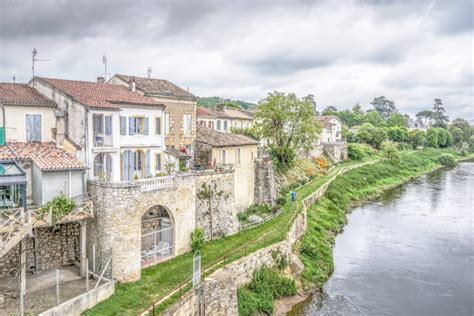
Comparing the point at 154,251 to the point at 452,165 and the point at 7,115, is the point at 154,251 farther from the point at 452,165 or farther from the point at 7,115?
the point at 452,165

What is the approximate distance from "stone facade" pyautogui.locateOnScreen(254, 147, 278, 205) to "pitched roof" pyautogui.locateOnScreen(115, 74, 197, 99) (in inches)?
406

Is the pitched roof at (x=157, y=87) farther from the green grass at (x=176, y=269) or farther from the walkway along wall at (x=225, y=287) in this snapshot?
the walkway along wall at (x=225, y=287)

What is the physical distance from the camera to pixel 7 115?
23.9 meters

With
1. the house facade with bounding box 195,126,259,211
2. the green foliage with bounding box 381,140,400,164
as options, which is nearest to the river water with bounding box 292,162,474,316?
the house facade with bounding box 195,126,259,211

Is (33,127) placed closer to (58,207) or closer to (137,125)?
(137,125)

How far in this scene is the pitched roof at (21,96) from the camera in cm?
2408

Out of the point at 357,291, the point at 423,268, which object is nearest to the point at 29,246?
the point at 357,291

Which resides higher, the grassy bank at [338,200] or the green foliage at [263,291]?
the grassy bank at [338,200]

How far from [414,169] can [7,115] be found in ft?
276

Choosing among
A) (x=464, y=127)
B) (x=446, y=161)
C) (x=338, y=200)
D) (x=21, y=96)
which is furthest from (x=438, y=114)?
(x=21, y=96)

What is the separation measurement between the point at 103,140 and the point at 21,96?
5419 mm

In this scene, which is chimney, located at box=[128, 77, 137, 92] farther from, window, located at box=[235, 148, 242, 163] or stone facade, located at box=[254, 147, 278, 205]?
stone facade, located at box=[254, 147, 278, 205]

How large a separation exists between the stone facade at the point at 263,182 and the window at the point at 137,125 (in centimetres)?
1505

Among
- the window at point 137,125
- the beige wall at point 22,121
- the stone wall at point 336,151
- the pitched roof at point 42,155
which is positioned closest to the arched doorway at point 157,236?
the window at point 137,125
